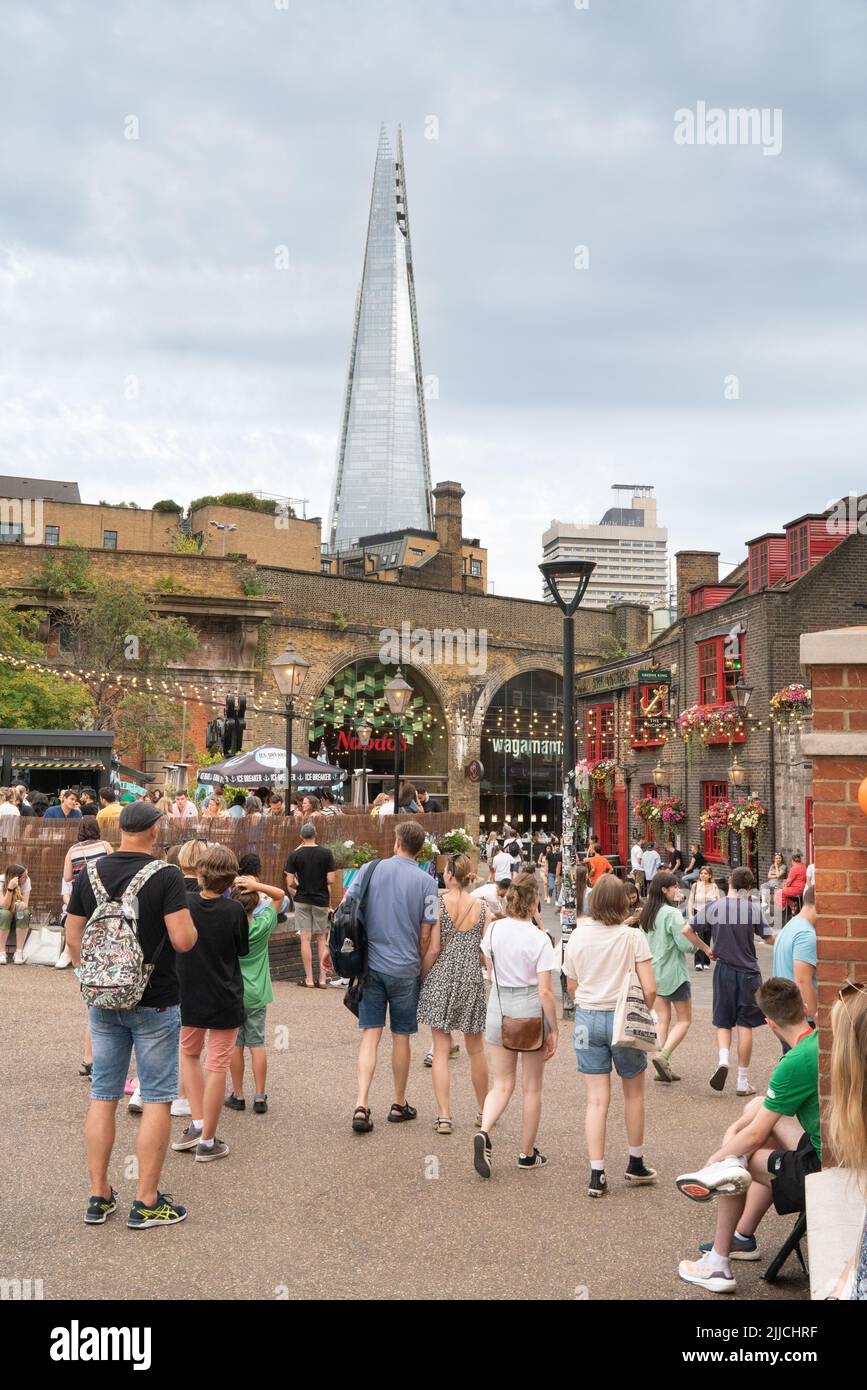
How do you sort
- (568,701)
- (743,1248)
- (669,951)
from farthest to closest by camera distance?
(568,701) < (669,951) < (743,1248)

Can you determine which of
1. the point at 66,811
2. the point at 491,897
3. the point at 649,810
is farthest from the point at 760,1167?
the point at 649,810

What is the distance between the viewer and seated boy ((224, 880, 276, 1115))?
6496 millimetres

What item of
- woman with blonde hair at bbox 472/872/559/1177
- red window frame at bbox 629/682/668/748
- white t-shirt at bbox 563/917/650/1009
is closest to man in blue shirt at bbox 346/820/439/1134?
woman with blonde hair at bbox 472/872/559/1177

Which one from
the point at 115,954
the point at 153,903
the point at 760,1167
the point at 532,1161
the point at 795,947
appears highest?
the point at 153,903

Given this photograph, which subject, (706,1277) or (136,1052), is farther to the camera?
(136,1052)

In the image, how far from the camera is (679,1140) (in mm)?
6488

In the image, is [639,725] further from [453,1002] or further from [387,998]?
[387,998]

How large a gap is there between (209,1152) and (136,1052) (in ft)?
3.96

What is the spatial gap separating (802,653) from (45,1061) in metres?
6.30

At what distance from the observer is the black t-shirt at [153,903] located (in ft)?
16.0

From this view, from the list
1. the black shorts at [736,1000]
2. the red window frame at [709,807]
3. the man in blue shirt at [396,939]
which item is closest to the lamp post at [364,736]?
the red window frame at [709,807]

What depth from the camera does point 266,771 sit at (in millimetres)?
17891

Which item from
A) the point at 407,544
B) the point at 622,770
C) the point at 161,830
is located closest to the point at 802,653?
the point at 161,830
